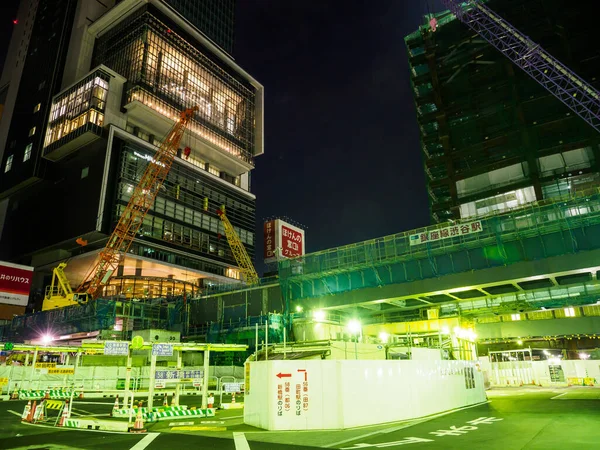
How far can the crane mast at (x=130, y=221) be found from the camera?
65625 mm

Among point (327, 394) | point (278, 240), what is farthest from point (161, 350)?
point (278, 240)

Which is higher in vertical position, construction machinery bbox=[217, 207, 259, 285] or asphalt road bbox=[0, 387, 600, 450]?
construction machinery bbox=[217, 207, 259, 285]

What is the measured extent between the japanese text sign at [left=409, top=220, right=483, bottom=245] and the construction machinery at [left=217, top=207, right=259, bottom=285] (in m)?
63.0

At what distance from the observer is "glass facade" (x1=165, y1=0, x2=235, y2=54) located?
4311 inches

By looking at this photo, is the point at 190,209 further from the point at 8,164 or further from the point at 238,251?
the point at 8,164

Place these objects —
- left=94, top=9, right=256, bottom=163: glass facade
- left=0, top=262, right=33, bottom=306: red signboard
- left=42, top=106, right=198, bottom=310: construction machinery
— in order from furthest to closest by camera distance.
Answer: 1. left=94, top=9, right=256, bottom=163: glass facade
2. left=0, top=262, right=33, bottom=306: red signboard
3. left=42, top=106, right=198, bottom=310: construction machinery

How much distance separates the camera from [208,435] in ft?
48.5

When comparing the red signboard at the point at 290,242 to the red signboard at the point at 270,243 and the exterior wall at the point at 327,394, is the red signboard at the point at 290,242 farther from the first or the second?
the exterior wall at the point at 327,394

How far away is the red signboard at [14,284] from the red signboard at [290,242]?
46.6 metres

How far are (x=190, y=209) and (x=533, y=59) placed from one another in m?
69.6

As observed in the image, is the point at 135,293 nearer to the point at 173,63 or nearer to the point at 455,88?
the point at 173,63

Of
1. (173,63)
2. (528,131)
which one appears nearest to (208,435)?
(528,131)

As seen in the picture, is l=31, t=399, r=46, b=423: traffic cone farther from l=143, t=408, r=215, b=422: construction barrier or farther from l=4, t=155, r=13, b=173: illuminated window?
l=4, t=155, r=13, b=173: illuminated window

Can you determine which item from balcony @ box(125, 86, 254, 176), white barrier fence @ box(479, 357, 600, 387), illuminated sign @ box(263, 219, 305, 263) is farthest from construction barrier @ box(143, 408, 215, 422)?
balcony @ box(125, 86, 254, 176)
